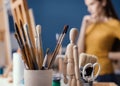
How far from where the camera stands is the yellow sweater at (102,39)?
223cm

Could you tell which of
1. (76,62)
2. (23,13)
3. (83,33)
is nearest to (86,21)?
(83,33)

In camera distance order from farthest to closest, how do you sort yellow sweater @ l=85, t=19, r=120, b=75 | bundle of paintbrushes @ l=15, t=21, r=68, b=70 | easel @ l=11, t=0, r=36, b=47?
yellow sweater @ l=85, t=19, r=120, b=75, easel @ l=11, t=0, r=36, b=47, bundle of paintbrushes @ l=15, t=21, r=68, b=70

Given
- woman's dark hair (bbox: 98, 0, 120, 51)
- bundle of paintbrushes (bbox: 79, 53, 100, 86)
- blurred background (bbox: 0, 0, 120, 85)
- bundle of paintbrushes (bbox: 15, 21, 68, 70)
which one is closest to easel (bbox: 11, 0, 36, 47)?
bundle of paintbrushes (bbox: 15, 21, 68, 70)

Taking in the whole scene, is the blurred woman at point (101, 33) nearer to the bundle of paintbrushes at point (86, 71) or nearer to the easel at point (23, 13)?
the easel at point (23, 13)

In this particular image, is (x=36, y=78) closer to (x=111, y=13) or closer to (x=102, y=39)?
(x=102, y=39)

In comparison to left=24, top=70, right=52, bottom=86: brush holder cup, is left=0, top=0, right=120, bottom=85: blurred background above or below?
above

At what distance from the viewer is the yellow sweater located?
2.23m

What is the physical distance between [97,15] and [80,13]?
0.14 m

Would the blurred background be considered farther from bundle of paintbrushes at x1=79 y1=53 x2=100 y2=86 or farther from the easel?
bundle of paintbrushes at x1=79 y1=53 x2=100 y2=86

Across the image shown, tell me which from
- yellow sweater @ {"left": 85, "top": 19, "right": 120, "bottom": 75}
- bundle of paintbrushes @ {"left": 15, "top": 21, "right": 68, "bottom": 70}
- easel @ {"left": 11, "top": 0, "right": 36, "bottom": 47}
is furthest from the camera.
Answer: yellow sweater @ {"left": 85, "top": 19, "right": 120, "bottom": 75}

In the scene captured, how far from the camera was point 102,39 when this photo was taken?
2252 mm

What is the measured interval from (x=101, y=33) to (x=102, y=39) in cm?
6

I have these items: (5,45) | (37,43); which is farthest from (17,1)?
(5,45)

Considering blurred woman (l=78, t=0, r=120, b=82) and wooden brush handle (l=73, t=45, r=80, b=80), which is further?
blurred woman (l=78, t=0, r=120, b=82)
